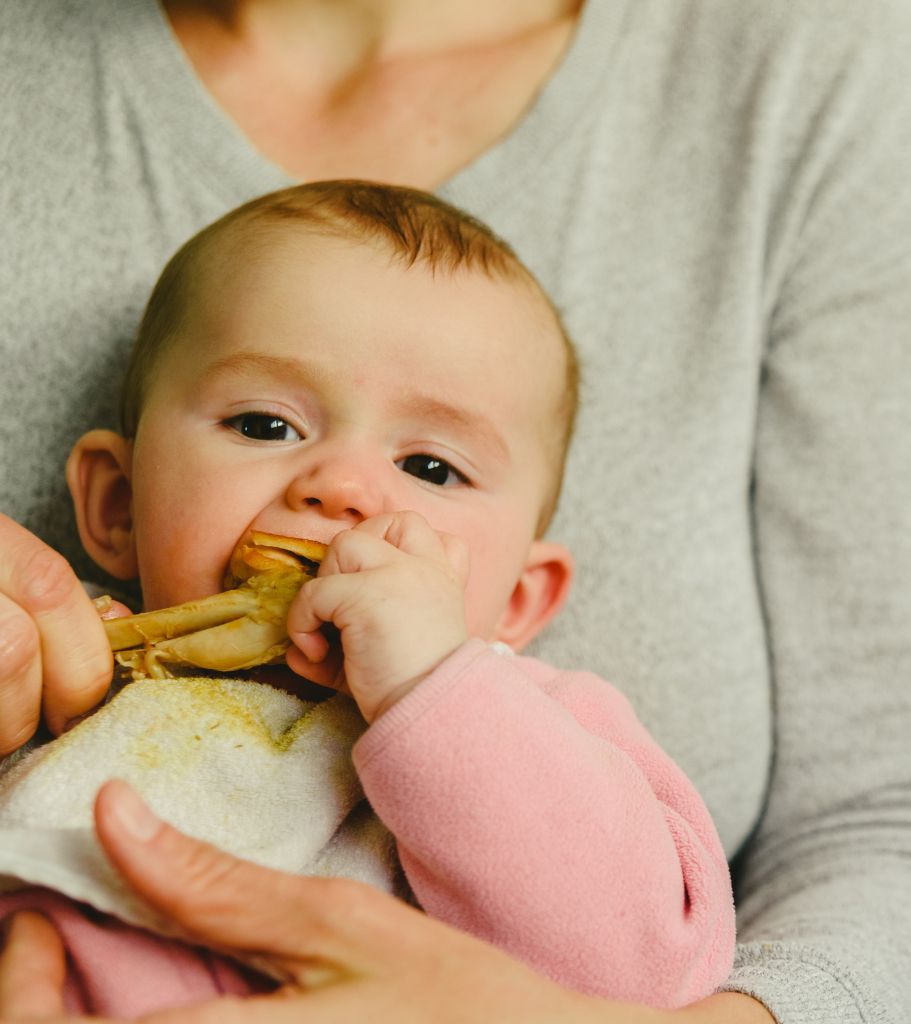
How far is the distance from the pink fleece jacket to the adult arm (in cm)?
38

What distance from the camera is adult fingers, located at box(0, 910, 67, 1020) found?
76 cm

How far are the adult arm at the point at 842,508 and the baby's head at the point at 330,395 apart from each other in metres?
0.35

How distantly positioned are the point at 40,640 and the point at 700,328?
3.01 ft

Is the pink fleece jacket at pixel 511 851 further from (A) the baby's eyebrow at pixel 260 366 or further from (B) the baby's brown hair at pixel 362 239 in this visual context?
(B) the baby's brown hair at pixel 362 239

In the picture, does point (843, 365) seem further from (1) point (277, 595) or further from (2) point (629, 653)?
(1) point (277, 595)

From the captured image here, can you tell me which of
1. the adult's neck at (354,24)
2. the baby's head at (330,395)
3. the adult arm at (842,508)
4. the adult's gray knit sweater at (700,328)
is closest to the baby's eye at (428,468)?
the baby's head at (330,395)

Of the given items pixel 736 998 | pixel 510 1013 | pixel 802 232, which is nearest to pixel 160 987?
pixel 510 1013

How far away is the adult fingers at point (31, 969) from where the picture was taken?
760 mm

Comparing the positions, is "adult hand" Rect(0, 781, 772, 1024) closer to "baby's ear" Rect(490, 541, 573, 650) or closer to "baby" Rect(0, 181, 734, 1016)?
"baby" Rect(0, 181, 734, 1016)

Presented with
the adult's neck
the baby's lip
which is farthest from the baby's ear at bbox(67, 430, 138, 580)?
the adult's neck

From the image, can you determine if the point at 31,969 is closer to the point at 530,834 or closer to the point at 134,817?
the point at 134,817

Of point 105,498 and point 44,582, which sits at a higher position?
point 44,582

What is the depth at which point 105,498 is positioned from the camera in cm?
128

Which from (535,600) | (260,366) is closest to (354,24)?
(260,366)
